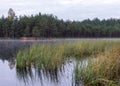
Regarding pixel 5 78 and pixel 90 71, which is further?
pixel 5 78

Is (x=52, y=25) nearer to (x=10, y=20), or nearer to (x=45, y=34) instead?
(x=45, y=34)

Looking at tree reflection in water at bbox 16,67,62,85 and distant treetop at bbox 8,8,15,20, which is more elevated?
tree reflection in water at bbox 16,67,62,85

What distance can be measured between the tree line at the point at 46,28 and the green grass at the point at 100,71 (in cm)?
7661

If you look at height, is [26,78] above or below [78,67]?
below

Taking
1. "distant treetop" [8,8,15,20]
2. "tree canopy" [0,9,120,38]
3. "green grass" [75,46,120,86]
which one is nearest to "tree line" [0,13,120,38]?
"tree canopy" [0,9,120,38]

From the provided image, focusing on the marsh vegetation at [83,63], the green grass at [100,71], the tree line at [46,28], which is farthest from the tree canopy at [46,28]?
the green grass at [100,71]

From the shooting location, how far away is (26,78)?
44.3 ft

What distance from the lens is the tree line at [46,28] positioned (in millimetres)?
89738

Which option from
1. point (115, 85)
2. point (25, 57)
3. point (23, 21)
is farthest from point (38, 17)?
point (115, 85)

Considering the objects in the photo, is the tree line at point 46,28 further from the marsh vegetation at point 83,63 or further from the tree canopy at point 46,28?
the marsh vegetation at point 83,63

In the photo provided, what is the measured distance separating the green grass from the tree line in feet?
251

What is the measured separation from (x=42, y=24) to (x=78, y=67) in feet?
257

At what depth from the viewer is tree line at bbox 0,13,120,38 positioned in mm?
89738

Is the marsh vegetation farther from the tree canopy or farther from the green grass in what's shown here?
the tree canopy
